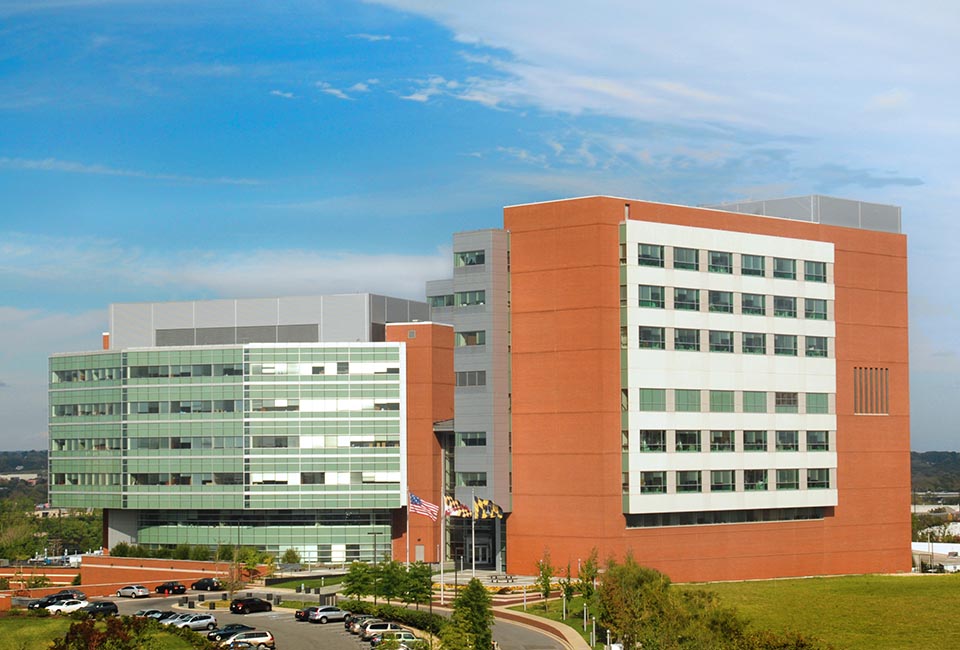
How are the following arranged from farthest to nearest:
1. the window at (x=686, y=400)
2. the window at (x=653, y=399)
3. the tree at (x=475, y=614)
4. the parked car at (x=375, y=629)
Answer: the window at (x=686, y=400) < the window at (x=653, y=399) < the parked car at (x=375, y=629) < the tree at (x=475, y=614)

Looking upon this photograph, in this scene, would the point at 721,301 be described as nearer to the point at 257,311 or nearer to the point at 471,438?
the point at 471,438

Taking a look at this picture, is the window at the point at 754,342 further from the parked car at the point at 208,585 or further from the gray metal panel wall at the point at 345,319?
the parked car at the point at 208,585

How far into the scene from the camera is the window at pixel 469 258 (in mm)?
119500

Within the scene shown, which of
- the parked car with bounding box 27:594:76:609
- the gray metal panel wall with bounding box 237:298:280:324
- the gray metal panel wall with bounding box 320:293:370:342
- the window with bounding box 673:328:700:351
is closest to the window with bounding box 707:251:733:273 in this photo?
the window with bounding box 673:328:700:351

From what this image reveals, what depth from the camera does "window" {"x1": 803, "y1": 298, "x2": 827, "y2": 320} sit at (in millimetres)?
127688

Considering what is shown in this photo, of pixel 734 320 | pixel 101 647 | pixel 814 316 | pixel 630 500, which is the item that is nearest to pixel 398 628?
pixel 101 647

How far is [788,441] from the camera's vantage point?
125938 mm

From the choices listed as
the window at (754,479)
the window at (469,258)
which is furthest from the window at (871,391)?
the window at (469,258)

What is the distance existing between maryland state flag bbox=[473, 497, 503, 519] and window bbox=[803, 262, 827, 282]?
4030 centimetres

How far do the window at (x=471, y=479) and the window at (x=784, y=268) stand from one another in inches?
1426

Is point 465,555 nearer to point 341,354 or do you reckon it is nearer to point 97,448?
point 341,354

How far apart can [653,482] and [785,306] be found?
80.7 ft

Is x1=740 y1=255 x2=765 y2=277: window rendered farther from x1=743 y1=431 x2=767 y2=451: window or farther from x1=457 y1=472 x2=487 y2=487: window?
x1=457 y1=472 x2=487 y2=487: window

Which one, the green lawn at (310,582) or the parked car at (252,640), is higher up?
the parked car at (252,640)
